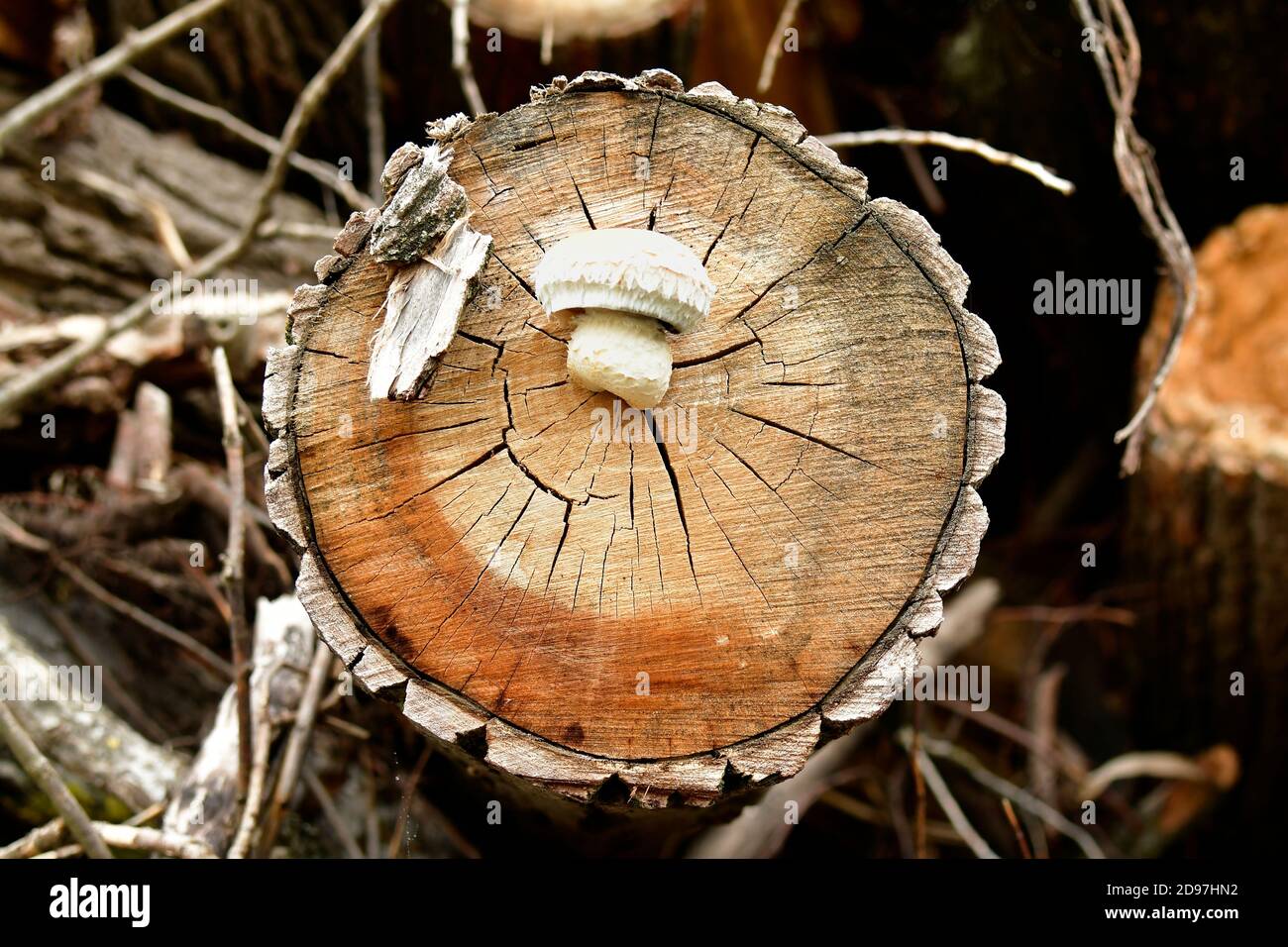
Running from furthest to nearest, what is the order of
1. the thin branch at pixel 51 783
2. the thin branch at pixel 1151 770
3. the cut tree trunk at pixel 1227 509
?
the thin branch at pixel 1151 770
the cut tree trunk at pixel 1227 509
the thin branch at pixel 51 783

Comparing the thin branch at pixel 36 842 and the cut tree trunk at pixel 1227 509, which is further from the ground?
the cut tree trunk at pixel 1227 509

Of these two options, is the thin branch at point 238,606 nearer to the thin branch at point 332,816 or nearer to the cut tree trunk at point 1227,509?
the thin branch at point 332,816

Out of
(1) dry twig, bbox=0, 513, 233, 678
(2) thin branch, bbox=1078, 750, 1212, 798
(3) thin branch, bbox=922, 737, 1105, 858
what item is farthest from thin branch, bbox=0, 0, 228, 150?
(2) thin branch, bbox=1078, 750, 1212, 798

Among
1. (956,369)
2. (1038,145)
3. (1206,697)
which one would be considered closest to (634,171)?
(956,369)

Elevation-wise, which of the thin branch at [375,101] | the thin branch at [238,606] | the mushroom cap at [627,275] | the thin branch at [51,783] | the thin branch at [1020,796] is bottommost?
the thin branch at [1020,796]

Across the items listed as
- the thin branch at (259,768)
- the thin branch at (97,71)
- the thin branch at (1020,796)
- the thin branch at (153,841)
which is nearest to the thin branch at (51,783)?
the thin branch at (153,841)

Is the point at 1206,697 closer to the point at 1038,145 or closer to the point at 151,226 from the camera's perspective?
the point at 1038,145

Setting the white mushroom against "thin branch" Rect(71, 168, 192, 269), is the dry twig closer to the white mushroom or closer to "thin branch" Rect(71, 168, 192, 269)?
"thin branch" Rect(71, 168, 192, 269)

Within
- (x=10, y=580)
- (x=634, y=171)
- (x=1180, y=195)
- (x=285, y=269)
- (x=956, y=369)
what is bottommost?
(x=10, y=580)
